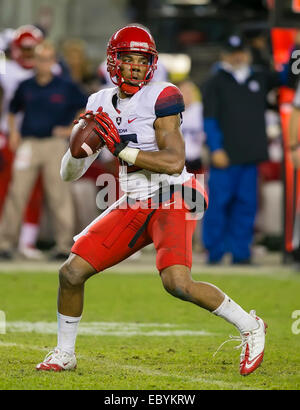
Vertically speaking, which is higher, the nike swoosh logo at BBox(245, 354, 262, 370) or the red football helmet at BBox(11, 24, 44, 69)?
the red football helmet at BBox(11, 24, 44, 69)

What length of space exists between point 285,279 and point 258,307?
5.41 ft

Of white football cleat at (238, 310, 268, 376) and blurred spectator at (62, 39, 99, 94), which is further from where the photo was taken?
blurred spectator at (62, 39, 99, 94)

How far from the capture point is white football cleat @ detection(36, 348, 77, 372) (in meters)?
5.41

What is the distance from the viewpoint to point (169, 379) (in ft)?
17.1

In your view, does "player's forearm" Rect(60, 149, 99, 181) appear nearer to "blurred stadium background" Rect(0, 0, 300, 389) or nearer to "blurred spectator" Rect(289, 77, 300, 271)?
"blurred stadium background" Rect(0, 0, 300, 389)

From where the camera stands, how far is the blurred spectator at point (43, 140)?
35.0 feet

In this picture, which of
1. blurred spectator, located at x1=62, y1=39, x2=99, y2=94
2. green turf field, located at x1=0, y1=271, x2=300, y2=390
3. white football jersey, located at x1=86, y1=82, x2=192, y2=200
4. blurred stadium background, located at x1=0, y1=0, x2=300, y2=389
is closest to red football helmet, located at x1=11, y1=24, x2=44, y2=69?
blurred stadium background, located at x1=0, y1=0, x2=300, y2=389

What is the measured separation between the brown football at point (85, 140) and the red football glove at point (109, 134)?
0.11ft

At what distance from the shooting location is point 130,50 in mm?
5539

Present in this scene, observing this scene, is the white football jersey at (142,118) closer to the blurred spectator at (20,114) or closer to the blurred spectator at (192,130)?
the blurred spectator at (20,114)

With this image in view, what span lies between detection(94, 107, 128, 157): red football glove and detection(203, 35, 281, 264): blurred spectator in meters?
5.01
